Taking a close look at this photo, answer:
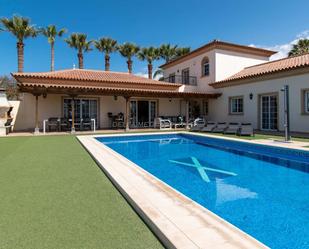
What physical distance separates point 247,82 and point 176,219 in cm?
1570

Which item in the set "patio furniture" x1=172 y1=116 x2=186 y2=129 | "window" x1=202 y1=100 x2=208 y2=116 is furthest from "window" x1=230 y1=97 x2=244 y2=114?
"patio furniture" x1=172 y1=116 x2=186 y2=129

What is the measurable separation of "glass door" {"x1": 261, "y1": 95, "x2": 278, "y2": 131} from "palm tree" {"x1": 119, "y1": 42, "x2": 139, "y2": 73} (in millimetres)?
22017

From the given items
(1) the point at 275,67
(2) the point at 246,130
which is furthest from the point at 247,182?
(1) the point at 275,67

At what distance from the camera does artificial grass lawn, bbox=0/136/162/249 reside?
2500 mm

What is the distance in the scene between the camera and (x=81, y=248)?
7.73 ft

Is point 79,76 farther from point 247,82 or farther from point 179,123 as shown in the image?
point 247,82

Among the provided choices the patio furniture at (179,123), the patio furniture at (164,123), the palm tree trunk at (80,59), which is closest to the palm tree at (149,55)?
the palm tree trunk at (80,59)

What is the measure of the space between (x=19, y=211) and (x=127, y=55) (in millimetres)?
32413

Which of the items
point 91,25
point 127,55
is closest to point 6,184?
point 91,25

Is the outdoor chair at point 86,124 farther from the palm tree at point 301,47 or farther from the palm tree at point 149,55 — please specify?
the palm tree at point 301,47

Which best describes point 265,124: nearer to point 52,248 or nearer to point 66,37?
point 52,248

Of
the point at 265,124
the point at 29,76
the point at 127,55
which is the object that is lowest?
the point at 265,124

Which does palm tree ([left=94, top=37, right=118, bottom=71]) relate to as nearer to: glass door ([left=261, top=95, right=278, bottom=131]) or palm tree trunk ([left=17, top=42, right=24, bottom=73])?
palm tree trunk ([left=17, top=42, right=24, bottom=73])

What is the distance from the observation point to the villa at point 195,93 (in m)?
Answer: 14.1
